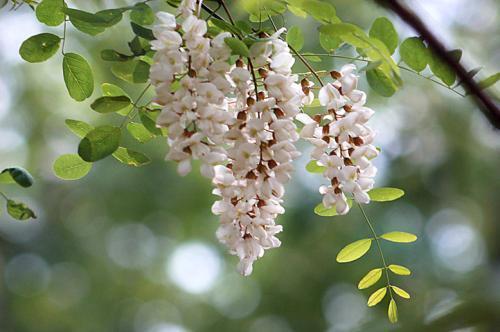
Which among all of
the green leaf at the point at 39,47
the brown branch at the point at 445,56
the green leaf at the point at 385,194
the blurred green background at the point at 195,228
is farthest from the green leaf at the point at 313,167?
the blurred green background at the point at 195,228

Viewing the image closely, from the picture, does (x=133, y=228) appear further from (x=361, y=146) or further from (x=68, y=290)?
(x=361, y=146)

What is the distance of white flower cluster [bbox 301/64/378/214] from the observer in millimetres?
596

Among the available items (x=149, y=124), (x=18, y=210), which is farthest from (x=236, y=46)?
(x=18, y=210)

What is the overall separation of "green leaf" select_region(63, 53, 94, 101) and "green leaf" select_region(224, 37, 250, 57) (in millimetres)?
220

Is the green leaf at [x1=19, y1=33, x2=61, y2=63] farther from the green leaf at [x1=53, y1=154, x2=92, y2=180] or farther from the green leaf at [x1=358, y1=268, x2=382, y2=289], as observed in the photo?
the green leaf at [x1=358, y1=268, x2=382, y2=289]

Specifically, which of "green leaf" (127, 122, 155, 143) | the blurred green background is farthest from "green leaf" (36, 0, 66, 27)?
the blurred green background

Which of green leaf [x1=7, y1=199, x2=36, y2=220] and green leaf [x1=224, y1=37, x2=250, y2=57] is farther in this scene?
green leaf [x1=7, y1=199, x2=36, y2=220]

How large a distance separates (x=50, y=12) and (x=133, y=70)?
0.11 metres

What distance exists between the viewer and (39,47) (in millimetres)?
699

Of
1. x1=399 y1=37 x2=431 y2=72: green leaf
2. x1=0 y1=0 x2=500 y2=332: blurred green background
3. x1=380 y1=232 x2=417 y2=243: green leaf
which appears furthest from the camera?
x1=0 y1=0 x2=500 y2=332: blurred green background

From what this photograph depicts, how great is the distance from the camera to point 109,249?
3.74 meters

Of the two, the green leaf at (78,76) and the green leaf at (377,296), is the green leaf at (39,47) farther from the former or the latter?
the green leaf at (377,296)

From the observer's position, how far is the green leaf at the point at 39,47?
691 mm

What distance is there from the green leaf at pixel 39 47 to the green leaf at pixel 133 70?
9cm
